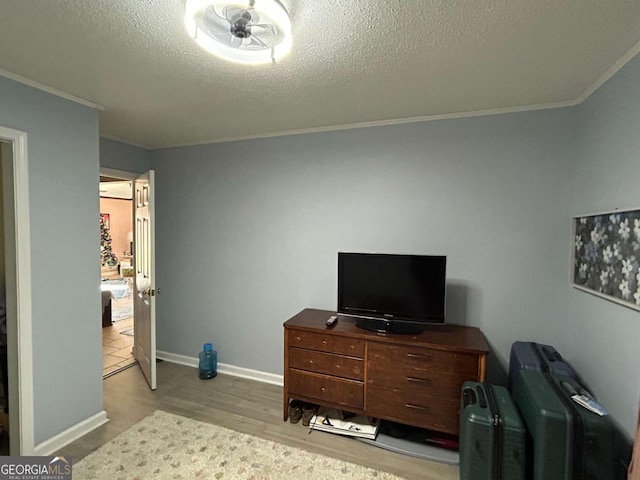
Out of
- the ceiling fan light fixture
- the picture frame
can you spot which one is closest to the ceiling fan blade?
the ceiling fan light fixture

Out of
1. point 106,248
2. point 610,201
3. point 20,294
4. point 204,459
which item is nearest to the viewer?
point 610,201

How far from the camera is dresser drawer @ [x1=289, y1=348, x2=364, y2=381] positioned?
91.1 inches

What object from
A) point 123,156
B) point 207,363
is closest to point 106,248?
point 123,156

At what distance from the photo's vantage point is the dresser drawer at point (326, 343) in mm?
2301

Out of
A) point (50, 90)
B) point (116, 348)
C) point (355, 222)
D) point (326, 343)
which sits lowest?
point (116, 348)

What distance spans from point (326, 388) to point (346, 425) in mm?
327

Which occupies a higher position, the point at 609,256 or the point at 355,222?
the point at 355,222

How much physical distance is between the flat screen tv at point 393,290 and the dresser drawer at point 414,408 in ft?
1.44

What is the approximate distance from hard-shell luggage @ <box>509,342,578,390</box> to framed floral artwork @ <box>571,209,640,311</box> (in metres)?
0.49

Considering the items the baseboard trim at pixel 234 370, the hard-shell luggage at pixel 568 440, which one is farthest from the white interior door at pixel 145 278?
the hard-shell luggage at pixel 568 440

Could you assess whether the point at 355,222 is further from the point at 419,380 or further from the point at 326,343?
the point at 419,380

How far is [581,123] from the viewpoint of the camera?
2166mm

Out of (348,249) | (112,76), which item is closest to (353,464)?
(348,249)

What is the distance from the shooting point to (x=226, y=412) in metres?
2.65
